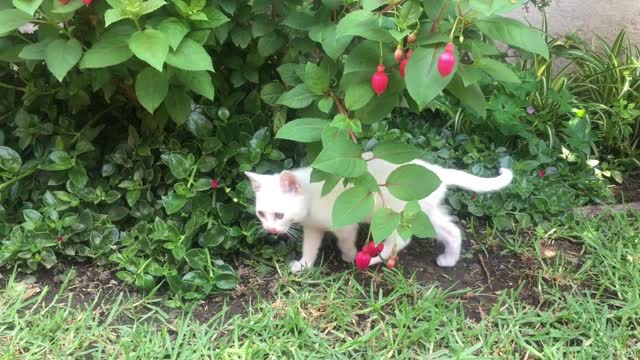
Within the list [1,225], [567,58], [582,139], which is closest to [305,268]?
[1,225]

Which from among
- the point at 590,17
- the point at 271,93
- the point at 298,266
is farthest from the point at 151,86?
the point at 590,17

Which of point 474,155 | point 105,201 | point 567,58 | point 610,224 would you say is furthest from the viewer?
point 567,58

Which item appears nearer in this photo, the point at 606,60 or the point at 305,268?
the point at 305,268

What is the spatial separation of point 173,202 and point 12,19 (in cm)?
93

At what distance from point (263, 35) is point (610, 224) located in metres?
1.92

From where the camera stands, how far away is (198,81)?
2.01m

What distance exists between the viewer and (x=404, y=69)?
157cm

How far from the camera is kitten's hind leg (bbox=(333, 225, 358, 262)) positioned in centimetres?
248

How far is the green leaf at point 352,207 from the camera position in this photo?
1745 millimetres

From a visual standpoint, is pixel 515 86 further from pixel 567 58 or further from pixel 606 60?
pixel 606 60

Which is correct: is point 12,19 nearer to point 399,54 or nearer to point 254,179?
point 254,179

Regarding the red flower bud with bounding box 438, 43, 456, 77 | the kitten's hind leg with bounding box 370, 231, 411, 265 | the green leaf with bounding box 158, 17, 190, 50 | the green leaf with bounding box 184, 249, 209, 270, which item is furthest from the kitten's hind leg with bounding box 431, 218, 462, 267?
the green leaf with bounding box 158, 17, 190, 50

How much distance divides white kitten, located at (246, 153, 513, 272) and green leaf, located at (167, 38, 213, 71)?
22.5 inches

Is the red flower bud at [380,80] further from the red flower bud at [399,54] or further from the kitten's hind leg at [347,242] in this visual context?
the kitten's hind leg at [347,242]
